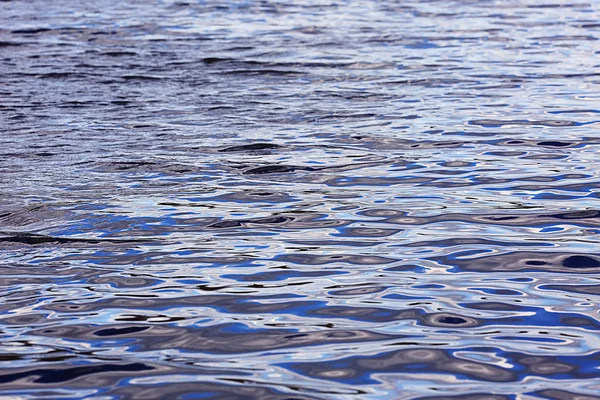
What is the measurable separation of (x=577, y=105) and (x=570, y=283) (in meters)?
5.82

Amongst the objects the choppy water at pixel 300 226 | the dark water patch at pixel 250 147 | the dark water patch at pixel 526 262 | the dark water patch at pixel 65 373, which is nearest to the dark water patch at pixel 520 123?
the choppy water at pixel 300 226

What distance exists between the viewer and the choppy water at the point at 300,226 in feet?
14.9

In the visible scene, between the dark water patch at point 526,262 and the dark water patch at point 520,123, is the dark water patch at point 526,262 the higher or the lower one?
the higher one

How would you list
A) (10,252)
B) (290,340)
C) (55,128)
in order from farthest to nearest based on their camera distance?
(55,128), (10,252), (290,340)

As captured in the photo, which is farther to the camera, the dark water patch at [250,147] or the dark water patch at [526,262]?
the dark water patch at [250,147]

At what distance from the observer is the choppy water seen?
4.54m

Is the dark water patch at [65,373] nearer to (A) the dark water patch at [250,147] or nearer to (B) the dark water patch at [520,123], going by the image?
(A) the dark water patch at [250,147]

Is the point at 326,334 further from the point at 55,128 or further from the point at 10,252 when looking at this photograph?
the point at 55,128

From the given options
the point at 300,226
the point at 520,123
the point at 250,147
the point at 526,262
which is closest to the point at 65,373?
the point at 300,226

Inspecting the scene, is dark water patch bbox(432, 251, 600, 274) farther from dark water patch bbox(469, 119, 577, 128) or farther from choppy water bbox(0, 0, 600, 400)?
dark water patch bbox(469, 119, 577, 128)

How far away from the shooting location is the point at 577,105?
1101 centimetres

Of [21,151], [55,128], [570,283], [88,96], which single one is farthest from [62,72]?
[570,283]

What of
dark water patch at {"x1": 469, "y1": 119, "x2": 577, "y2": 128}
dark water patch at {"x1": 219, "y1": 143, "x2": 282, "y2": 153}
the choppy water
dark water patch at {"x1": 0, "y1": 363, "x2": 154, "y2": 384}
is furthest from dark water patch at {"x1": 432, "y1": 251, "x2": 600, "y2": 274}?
dark water patch at {"x1": 469, "y1": 119, "x2": 577, "y2": 128}

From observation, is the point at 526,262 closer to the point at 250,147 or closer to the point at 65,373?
the point at 65,373
